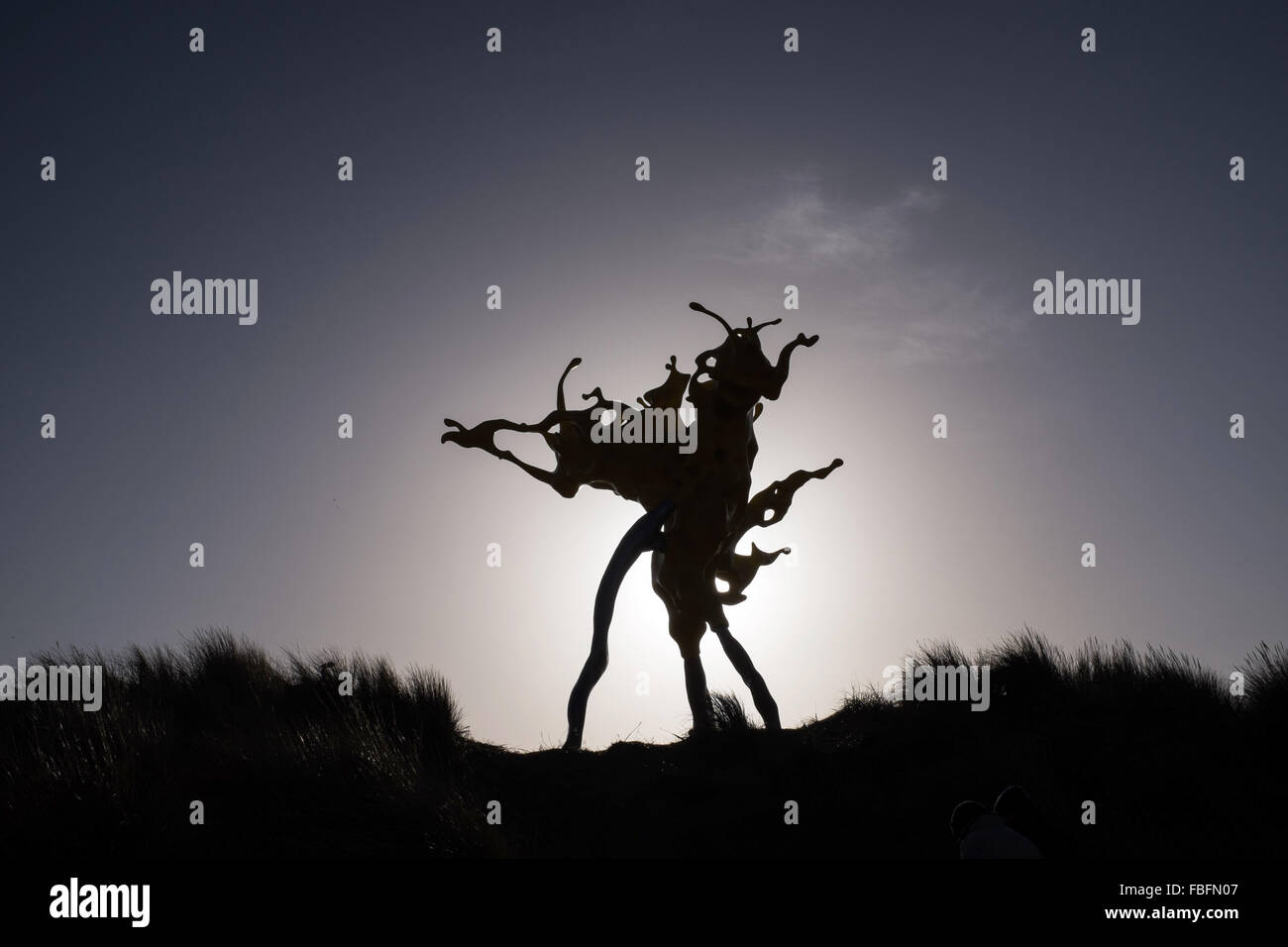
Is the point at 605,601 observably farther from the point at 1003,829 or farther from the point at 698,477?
the point at 1003,829

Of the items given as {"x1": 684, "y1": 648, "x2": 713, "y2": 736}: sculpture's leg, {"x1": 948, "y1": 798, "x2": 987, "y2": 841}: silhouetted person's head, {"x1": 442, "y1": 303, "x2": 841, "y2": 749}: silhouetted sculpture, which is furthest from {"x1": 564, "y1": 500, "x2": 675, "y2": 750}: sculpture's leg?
{"x1": 948, "y1": 798, "x2": 987, "y2": 841}: silhouetted person's head

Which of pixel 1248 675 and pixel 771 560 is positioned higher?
pixel 771 560

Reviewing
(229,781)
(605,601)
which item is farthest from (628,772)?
(229,781)

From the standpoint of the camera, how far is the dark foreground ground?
617cm

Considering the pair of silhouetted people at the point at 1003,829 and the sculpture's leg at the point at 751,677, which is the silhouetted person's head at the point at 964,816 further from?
the sculpture's leg at the point at 751,677

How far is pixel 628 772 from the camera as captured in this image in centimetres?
907

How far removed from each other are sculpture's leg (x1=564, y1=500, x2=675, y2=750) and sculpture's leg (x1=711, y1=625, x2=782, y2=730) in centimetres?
148

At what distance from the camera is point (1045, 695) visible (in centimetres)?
977

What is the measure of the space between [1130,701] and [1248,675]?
1.24m

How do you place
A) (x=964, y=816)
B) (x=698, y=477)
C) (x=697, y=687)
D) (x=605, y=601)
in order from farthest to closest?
1. (x=698, y=477)
2. (x=697, y=687)
3. (x=605, y=601)
4. (x=964, y=816)

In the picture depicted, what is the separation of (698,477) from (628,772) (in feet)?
13.4
